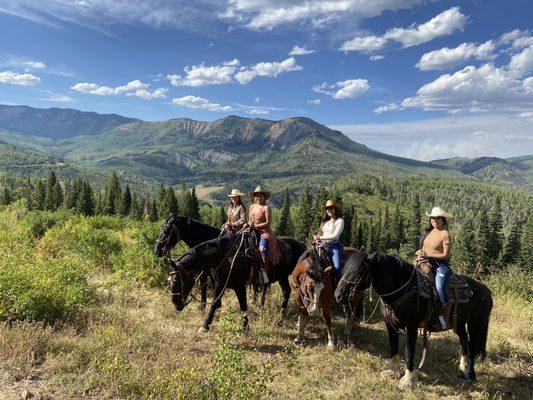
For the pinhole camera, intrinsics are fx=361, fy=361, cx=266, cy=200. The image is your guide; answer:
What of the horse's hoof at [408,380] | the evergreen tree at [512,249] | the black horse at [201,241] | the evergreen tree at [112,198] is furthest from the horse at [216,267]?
the evergreen tree at [112,198]

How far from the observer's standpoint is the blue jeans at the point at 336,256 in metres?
8.87

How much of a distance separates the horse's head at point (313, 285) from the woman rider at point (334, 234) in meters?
0.41

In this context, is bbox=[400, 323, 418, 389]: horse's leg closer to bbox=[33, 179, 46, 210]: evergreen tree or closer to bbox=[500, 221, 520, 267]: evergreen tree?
bbox=[500, 221, 520, 267]: evergreen tree

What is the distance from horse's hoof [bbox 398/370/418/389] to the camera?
6.96 metres

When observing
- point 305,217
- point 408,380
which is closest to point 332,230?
point 408,380

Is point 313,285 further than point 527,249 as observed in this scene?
No

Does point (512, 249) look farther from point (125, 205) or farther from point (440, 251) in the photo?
point (125, 205)

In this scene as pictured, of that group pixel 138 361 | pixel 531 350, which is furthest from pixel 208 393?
pixel 531 350

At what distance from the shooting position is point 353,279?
22.2 feet

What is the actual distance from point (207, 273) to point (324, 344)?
3.36 metres

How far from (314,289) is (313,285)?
3.7 inches

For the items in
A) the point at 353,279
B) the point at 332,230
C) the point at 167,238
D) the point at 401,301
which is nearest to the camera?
the point at 353,279

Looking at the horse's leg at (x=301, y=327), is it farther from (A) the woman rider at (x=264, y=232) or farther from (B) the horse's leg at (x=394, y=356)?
(B) the horse's leg at (x=394, y=356)

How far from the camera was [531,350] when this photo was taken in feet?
30.1
